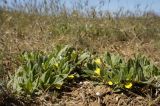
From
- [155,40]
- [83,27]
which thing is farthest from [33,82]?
[155,40]

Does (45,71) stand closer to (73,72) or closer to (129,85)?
(73,72)

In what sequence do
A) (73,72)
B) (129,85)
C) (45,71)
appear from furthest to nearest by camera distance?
→ (73,72) → (45,71) → (129,85)

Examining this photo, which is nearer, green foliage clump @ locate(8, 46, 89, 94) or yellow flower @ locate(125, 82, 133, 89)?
green foliage clump @ locate(8, 46, 89, 94)

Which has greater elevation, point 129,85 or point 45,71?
point 45,71

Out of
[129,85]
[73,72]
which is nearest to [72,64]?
[73,72]

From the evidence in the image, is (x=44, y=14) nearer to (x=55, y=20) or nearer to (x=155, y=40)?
(x=55, y=20)

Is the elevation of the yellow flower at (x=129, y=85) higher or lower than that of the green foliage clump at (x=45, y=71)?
lower

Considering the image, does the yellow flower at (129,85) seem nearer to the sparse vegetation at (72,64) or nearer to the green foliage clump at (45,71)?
the sparse vegetation at (72,64)

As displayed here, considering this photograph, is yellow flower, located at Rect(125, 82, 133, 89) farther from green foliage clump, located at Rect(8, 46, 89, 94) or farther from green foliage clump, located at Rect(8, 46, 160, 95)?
green foliage clump, located at Rect(8, 46, 89, 94)

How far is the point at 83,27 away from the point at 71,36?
431mm

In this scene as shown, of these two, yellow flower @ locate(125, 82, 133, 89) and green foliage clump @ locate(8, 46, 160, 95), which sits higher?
green foliage clump @ locate(8, 46, 160, 95)

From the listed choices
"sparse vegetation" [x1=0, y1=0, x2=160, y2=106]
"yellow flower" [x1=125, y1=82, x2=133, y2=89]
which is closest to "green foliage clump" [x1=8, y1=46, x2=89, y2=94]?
"sparse vegetation" [x1=0, y1=0, x2=160, y2=106]

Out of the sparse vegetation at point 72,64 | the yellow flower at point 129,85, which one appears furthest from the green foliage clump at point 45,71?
the yellow flower at point 129,85

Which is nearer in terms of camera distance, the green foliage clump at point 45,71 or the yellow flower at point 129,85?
the green foliage clump at point 45,71
